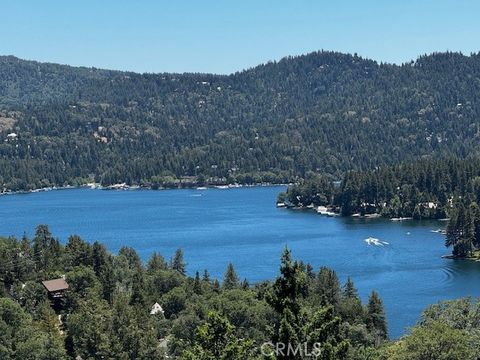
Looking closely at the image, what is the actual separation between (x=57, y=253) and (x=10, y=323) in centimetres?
1575

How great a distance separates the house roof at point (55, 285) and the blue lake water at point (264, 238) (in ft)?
61.1

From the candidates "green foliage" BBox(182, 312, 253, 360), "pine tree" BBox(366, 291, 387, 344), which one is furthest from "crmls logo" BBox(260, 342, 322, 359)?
"pine tree" BBox(366, 291, 387, 344)

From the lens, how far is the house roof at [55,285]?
1913 inches

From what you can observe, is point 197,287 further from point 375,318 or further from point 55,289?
point 375,318

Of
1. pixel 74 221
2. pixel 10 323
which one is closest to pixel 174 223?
pixel 74 221

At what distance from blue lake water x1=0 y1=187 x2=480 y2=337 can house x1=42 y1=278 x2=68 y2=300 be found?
60.9ft

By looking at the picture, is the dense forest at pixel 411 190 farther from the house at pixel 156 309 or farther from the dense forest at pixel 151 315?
the house at pixel 156 309

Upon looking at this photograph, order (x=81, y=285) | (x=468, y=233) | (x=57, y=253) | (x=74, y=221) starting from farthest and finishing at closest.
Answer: (x=74, y=221)
(x=468, y=233)
(x=57, y=253)
(x=81, y=285)

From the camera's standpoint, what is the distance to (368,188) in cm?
12525

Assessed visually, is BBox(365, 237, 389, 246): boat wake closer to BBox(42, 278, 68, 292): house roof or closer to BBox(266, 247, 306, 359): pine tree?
BBox(42, 278, 68, 292): house roof

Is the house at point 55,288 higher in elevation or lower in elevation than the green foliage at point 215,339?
lower

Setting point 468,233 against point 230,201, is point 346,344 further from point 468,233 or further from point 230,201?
point 230,201

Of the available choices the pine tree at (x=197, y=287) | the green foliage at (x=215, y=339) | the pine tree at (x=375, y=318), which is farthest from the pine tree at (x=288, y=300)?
the pine tree at (x=197, y=287)

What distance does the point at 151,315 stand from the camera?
152ft
